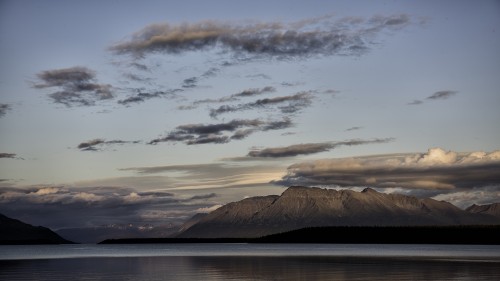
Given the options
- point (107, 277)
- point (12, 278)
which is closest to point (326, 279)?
point (107, 277)

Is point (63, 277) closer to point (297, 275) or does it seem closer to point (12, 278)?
point (12, 278)

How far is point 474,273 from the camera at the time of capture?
219 feet

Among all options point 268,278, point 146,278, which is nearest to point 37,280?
point 146,278

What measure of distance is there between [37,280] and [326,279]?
2522 centimetres

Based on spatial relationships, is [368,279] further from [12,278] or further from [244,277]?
[12,278]

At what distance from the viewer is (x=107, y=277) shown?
64375 millimetres

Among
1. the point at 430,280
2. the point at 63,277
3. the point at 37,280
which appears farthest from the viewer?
the point at 63,277

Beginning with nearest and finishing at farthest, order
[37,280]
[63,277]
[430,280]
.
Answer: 1. [430,280]
2. [37,280]
3. [63,277]

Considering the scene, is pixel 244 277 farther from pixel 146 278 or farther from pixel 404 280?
pixel 404 280

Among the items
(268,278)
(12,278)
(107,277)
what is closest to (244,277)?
(268,278)

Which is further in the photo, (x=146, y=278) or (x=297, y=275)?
(x=297, y=275)

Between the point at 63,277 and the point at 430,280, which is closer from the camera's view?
the point at 430,280

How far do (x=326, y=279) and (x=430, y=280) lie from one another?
28.8 feet

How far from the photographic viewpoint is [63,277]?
65.6m
